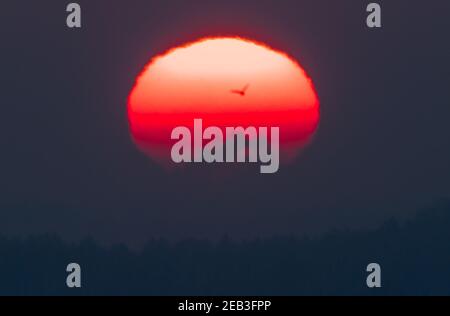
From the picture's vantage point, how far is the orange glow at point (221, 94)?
9.51m

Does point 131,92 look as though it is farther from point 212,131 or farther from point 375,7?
point 375,7

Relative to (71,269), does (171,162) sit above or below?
above

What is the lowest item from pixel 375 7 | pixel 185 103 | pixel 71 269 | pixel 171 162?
pixel 71 269

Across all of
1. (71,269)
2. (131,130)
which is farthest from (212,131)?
(71,269)

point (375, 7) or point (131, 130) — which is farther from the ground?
point (375, 7)

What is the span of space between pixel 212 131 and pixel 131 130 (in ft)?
2.85

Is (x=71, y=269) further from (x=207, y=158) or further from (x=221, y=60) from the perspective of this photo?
(x=221, y=60)

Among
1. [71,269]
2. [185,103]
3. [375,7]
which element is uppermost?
[375,7]

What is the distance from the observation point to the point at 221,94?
9.57 metres

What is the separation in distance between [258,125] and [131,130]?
1360 mm

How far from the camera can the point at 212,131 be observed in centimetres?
947

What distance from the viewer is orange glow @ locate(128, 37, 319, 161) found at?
9.51 metres

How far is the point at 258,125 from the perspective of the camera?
9.50 metres
